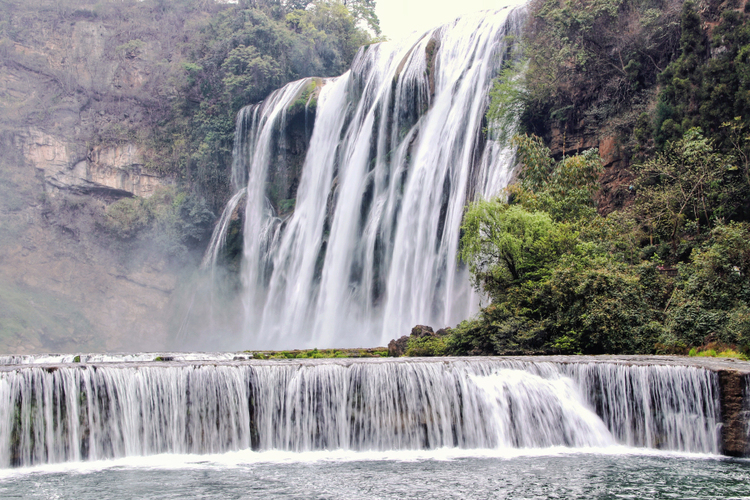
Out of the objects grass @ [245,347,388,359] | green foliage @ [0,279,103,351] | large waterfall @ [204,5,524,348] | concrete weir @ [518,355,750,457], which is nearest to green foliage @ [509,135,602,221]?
large waterfall @ [204,5,524,348]

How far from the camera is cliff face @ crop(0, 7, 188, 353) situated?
46875 millimetres

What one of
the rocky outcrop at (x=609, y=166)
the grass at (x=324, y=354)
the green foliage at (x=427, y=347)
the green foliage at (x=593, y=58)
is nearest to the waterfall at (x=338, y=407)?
the green foliage at (x=427, y=347)

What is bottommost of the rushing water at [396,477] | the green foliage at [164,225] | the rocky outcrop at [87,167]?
the rushing water at [396,477]

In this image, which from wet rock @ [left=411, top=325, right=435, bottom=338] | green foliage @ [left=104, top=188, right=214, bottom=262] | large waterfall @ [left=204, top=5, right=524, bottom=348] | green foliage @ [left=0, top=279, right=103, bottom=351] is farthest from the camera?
green foliage @ [left=104, top=188, right=214, bottom=262]

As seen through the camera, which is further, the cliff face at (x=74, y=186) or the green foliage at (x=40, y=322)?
the cliff face at (x=74, y=186)

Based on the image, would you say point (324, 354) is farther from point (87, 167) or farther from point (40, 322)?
point (87, 167)

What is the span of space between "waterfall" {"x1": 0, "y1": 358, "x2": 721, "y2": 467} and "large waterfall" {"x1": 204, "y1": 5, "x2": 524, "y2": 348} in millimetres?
13722

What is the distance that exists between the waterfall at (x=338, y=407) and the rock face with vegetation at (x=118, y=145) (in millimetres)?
34973

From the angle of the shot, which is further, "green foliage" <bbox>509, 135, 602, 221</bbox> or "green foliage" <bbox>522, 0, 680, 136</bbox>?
"green foliage" <bbox>522, 0, 680, 136</bbox>

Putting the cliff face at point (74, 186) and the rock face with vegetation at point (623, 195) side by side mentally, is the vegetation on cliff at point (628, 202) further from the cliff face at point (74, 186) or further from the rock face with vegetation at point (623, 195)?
the cliff face at point (74, 186)

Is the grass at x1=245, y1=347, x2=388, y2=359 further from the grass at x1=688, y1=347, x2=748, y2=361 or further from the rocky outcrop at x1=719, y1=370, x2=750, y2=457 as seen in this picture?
the rocky outcrop at x1=719, y1=370, x2=750, y2=457

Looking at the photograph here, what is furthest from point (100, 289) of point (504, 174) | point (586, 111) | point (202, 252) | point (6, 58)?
point (586, 111)

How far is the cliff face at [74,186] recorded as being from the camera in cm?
4688

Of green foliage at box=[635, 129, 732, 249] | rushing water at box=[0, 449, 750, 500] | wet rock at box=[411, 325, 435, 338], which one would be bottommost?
rushing water at box=[0, 449, 750, 500]
